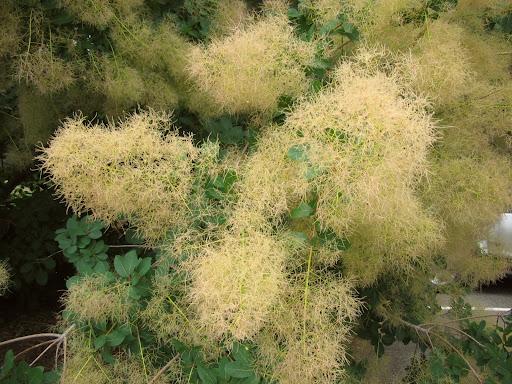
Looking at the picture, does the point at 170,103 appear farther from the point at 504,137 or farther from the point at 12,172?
the point at 12,172

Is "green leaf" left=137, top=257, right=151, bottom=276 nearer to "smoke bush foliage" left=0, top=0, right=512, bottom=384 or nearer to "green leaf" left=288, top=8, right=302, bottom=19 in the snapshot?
"smoke bush foliage" left=0, top=0, right=512, bottom=384

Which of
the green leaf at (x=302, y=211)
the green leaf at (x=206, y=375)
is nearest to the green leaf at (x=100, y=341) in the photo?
the green leaf at (x=206, y=375)

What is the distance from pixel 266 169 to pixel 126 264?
49 cm

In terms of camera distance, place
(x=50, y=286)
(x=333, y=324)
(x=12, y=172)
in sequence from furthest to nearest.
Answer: (x=50, y=286) < (x=12, y=172) < (x=333, y=324)

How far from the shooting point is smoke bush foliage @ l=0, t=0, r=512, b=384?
112 cm

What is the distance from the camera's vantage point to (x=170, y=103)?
1989 millimetres

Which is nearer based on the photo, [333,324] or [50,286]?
[333,324]

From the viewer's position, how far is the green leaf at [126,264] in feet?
4.74

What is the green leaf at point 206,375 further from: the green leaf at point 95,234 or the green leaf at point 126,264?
the green leaf at point 95,234

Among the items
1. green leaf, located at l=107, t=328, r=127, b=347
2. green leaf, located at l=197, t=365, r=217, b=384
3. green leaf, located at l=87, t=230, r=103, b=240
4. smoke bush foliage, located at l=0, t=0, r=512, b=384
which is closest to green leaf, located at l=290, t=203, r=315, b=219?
smoke bush foliage, located at l=0, t=0, r=512, b=384

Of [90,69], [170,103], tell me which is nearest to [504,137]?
[170,103]

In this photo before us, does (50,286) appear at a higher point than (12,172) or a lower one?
lower

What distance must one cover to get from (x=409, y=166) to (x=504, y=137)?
42.1 inches

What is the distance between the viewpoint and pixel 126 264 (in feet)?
4.78
